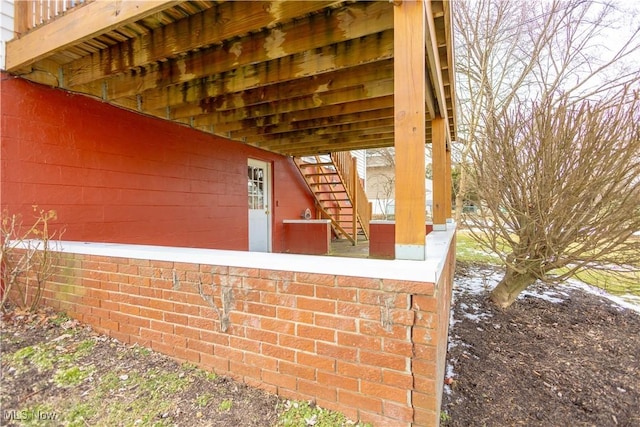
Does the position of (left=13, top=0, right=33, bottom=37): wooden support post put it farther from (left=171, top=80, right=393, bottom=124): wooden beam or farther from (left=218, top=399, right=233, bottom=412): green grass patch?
(left=218, top=399, right=233, bottom=412): green grass patch

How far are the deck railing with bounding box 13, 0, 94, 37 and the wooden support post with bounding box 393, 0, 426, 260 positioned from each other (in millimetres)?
2696

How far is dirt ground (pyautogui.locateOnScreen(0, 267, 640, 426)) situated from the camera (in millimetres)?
1819

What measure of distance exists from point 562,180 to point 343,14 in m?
2.60

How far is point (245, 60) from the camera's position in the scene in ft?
9.30

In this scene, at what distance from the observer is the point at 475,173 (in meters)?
3.81

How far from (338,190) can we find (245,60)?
6.60 metres

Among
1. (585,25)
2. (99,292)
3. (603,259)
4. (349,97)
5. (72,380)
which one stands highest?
(585,25)

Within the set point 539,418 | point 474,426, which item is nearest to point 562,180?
point 539,418

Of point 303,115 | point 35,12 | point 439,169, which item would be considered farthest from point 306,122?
point 35,12

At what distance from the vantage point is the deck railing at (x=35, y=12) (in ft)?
8.64

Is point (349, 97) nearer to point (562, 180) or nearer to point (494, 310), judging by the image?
point (562, 180)

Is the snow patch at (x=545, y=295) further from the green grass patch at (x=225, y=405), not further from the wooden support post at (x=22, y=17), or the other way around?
the wooden support post at (x=22, y=17)

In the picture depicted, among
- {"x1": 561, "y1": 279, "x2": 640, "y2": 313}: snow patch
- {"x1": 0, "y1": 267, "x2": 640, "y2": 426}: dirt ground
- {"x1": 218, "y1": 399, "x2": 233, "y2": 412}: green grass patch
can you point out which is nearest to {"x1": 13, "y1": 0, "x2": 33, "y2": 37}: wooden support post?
{"x1": 0, "y1": 267, "x2": 640, "y2": 426}: dirt ground

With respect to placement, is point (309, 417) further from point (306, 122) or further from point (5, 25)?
point (5, 25)
